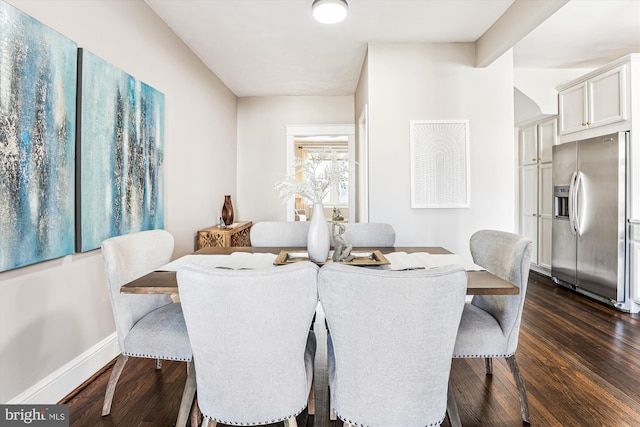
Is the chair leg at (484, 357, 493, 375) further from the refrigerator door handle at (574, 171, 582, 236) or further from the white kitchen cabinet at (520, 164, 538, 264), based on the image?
the white kitchen cabinet at (520, 164, 538, 264)

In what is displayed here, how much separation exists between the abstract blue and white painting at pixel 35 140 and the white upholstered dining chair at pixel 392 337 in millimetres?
1461

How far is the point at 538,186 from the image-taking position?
4402mm

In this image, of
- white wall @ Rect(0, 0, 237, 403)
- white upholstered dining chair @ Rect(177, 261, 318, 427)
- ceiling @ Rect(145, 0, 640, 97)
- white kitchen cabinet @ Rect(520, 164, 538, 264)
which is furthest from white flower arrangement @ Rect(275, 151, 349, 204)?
white kitchen cabinet @ Rect(520, 164, 538, 264)

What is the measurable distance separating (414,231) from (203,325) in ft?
8.40

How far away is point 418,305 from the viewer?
38.8 inches

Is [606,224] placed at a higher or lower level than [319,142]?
lower

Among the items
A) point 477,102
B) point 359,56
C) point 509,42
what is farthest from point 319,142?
point 509,42

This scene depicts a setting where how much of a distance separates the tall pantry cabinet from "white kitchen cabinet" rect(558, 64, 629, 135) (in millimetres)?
269

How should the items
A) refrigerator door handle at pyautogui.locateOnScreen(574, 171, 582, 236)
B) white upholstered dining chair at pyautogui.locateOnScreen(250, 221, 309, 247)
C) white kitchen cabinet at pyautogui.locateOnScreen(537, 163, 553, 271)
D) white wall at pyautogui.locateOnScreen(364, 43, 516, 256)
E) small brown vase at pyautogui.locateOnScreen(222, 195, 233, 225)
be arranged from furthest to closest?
white kitchen cabinet at pyautogui.locateOnScreen(537, 163, 553, 271), small brown vase at pyautogui.locateOnScreen(222, 195, 233, 225), refrigerator door handle at pyautogui.locateOnScreen(574, 171, 582, 236), white wall at pyautogui.locateOnScreen(364, 43, 516, 256), white upholstered dining chair at pyautogui.locateOnScreen(250, 221, 309, 247)

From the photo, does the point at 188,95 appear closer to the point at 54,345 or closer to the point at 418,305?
the point at 54,345

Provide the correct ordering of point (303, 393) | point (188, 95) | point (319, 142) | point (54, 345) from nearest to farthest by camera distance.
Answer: point (303, 393) < point (54, 345) < point (188, 95) < point (319, 142)

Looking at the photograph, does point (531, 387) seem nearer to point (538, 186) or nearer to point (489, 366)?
point (489, 366)

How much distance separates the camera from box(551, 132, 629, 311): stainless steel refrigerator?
308 cm

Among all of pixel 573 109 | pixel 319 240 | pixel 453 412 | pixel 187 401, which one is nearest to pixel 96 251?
pixel 187 401
